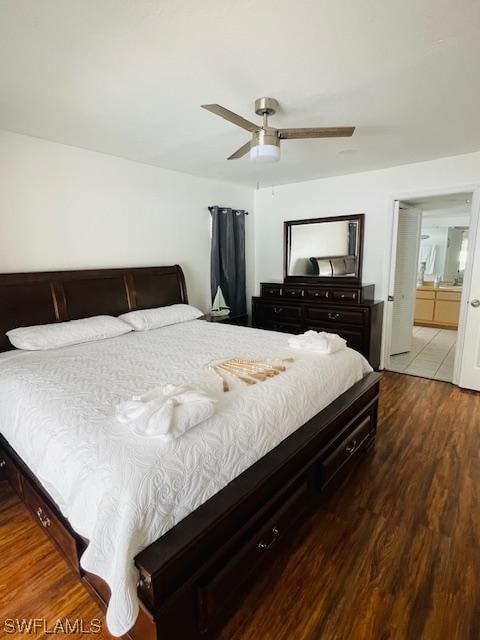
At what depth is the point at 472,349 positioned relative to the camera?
11.0ft

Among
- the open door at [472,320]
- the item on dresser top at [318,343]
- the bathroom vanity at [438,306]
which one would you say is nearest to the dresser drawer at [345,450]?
the item on dresser top at [318,343]

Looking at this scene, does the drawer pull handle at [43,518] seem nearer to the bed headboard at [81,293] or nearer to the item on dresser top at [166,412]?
the item on dresser top at [166,412]

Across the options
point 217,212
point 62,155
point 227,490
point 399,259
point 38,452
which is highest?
A: point 62,155

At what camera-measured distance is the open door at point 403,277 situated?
157 inches

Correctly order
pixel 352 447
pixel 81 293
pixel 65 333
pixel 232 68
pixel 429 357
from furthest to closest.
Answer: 1. pixel 429 357
2. pixel 81 293
3. pixel 65 333
4. pixel 352 447
5. pixel 232 68

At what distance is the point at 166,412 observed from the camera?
1249mm

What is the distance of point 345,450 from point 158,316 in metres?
2.03

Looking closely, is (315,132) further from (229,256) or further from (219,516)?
(229,256)

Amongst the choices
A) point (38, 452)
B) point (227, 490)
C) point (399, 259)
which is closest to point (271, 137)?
point (227, 490)

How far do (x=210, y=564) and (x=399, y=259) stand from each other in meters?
4.06

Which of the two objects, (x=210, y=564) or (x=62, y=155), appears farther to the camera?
(x=62, y=155)

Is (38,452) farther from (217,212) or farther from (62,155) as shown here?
(217,212)

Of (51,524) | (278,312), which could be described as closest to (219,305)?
(278,312)

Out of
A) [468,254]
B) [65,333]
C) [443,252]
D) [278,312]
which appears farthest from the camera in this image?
[443,252]
